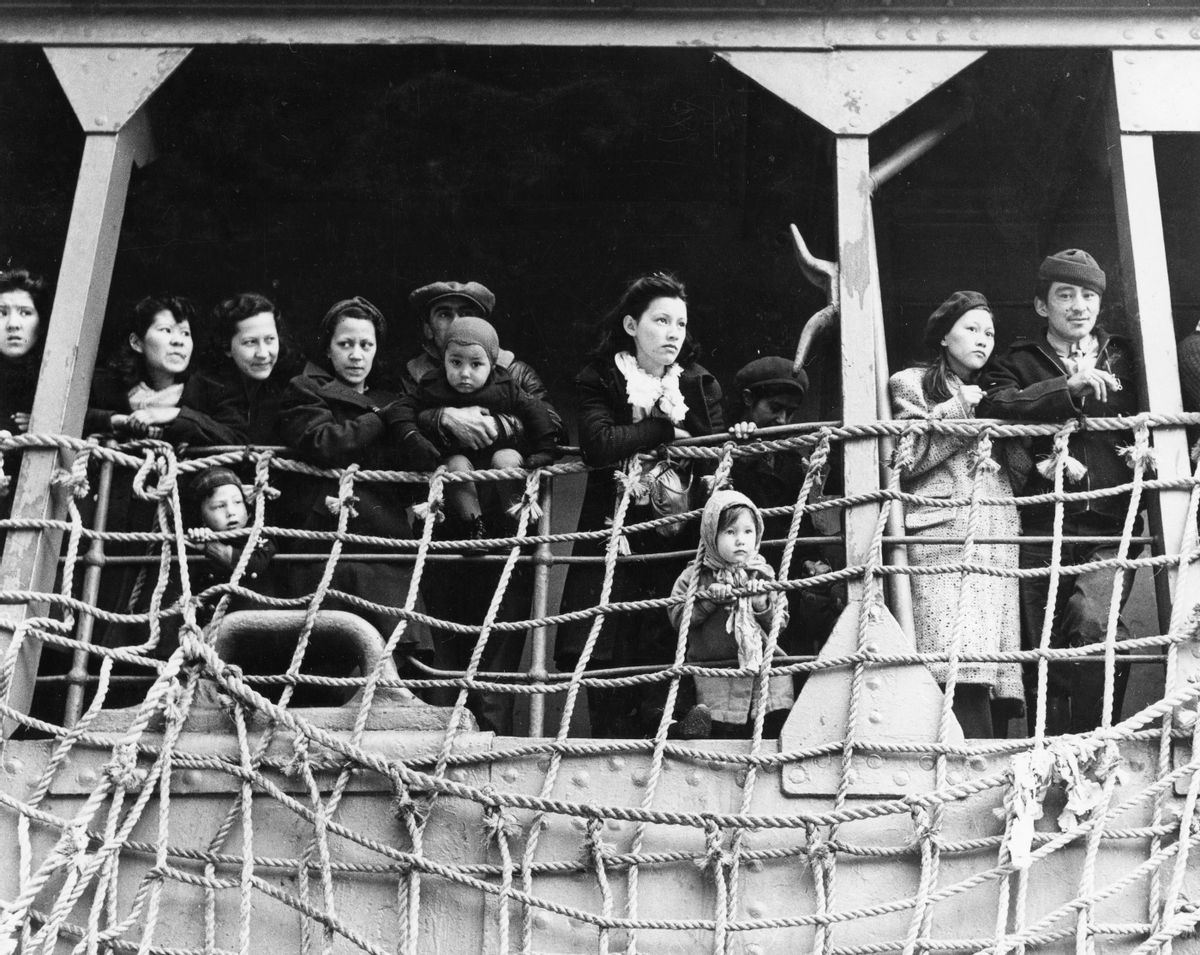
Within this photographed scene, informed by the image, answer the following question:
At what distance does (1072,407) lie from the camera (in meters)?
5.02

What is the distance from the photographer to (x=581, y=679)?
15.4 ft

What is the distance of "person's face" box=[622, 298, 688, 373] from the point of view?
17.8 ft

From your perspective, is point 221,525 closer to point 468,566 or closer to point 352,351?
point 352,351

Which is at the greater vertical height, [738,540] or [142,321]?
[142,321]

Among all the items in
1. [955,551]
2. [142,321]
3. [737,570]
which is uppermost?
[142,321]

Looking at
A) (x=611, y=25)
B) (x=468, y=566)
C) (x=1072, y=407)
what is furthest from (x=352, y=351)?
(x=1072, y=407)

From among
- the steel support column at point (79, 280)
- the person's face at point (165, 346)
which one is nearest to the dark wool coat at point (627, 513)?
the person's face at point (165, 346)

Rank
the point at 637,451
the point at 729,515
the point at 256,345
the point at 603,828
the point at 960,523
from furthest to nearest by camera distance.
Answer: the point at 256,345 → the point at 960,523 → the point at 637,451 → the point at 729,515 → the point at 603,828

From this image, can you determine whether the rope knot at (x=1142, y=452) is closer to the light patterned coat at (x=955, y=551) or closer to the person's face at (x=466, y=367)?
the light patterned coat at (x=955, y=551)

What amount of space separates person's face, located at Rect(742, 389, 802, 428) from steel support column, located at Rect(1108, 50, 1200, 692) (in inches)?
44.1

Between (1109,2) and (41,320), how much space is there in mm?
3772

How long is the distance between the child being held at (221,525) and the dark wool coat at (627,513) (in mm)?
1014

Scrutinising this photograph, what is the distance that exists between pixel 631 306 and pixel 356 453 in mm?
1038

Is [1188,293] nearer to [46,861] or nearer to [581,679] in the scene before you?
[581,679]
